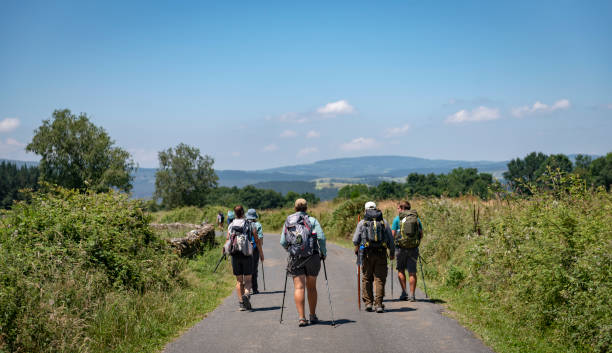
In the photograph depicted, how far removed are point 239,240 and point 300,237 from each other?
6.37ft

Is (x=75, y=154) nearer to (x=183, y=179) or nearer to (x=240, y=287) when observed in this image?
(x=183, y=179)

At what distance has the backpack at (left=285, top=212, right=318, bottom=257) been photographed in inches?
316

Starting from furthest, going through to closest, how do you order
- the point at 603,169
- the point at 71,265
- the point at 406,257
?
the point at 603,169 < the point at 406,257 < the point at 71,265

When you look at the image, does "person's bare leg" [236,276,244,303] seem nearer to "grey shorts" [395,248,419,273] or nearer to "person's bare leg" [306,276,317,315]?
"person's bare leg" [306,276,317,315]

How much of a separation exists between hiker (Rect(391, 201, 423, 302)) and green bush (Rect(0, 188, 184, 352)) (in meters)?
5.06

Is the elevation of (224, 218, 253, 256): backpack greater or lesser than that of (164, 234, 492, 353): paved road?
greater

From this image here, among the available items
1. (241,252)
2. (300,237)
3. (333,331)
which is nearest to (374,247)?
(300,237)

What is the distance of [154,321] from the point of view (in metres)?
8.09

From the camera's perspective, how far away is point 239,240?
31.3ft

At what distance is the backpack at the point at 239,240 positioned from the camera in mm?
9508

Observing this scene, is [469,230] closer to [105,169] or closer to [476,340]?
[476,340]

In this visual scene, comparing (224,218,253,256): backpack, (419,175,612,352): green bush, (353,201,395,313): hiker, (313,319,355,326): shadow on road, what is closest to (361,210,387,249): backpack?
(353,201,395,313): hiker

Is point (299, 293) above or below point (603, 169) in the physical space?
below

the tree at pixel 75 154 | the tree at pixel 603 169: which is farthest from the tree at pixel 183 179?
the tree at pixel 603 169
